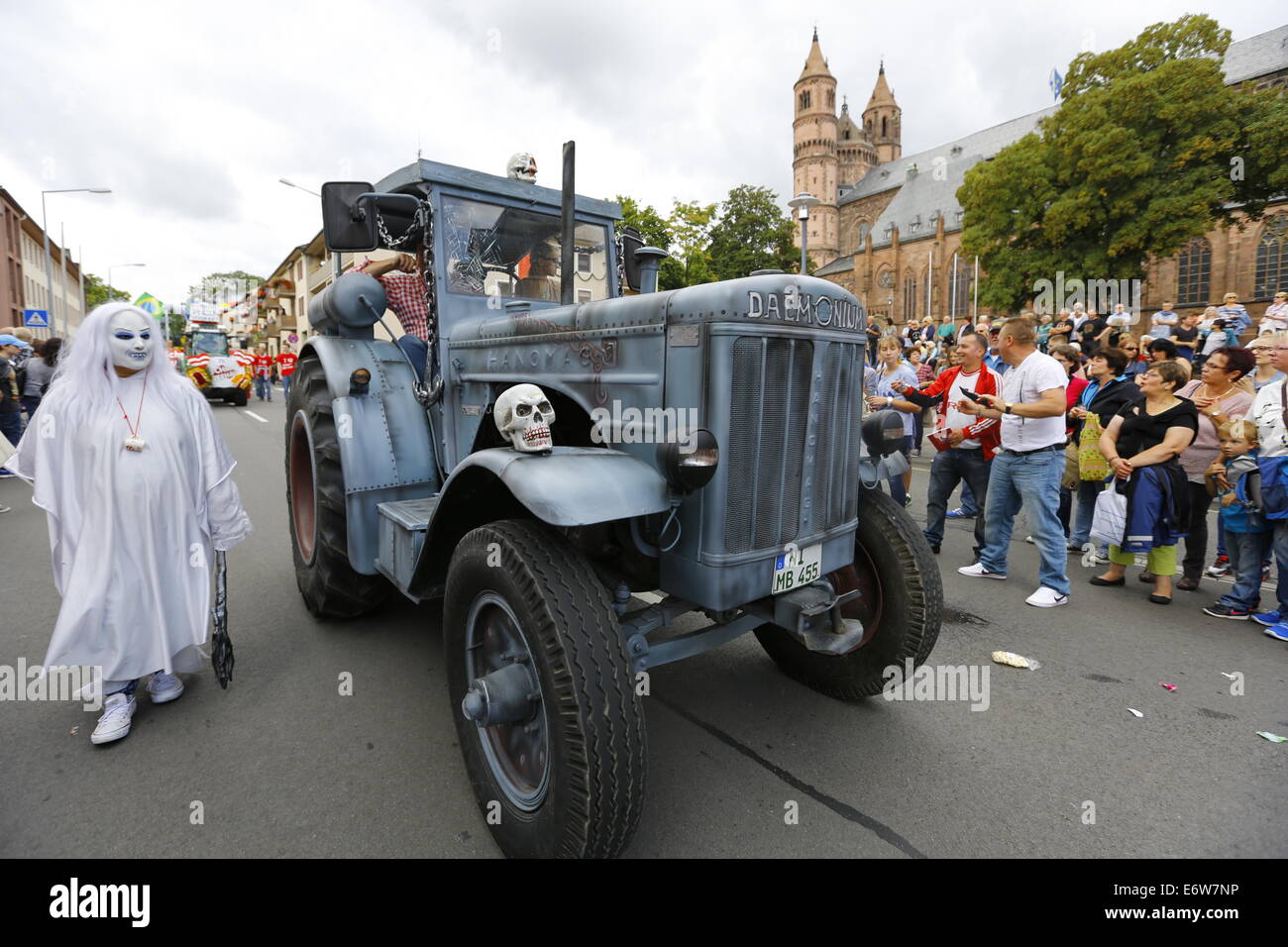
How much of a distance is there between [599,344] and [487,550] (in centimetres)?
92

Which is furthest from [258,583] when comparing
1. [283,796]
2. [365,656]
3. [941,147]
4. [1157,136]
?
[941,147]

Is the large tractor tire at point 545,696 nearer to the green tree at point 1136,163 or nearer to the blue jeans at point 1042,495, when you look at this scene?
the blue jeans at point 1042,495

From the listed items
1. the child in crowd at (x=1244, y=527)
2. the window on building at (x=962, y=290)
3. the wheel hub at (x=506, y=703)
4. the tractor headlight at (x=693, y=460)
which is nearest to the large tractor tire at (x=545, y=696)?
the wheel hub at (x=506, y=703)

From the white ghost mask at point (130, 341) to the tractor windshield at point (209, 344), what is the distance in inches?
1084

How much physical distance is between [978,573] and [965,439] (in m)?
1.13

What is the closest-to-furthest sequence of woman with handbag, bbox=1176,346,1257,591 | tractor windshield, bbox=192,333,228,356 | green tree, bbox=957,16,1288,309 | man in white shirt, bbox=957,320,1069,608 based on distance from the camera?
man in white shirt, bbox=957,320,1069,608, woman with handbag, bbox=1176,346,1257,591, green tree, bbox=957,16,1288,309, tractor windshield, bbox=192,333,228,356

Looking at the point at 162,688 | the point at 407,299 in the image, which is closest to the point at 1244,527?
the point at 407,299

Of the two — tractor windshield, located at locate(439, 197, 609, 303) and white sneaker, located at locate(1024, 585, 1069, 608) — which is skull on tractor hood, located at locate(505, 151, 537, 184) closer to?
tractor windshield, located at locate(439, 197, 609, 303)

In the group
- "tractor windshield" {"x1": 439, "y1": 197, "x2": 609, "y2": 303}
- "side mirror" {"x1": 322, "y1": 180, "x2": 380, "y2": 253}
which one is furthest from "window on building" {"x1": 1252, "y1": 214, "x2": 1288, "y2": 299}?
"side mirror" {"x1": 322, "y1": 180, "x2": 380, "y2": 253}

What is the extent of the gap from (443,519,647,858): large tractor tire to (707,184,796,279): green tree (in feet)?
140

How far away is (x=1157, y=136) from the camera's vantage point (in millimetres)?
26219

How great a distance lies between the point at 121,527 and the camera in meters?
3.08

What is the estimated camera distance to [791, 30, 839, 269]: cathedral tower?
6706 centimetres

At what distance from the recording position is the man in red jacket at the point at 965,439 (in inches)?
221
